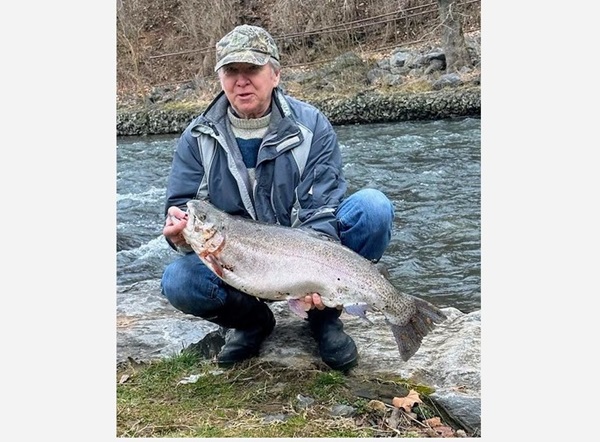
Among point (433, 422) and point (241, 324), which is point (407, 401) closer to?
point (433, 422)

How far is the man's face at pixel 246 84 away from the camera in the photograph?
272cm

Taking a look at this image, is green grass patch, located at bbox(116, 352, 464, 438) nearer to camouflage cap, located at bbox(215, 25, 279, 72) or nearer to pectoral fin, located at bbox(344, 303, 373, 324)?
pectoral fin, located at bbox(344, 303, 373, 324)

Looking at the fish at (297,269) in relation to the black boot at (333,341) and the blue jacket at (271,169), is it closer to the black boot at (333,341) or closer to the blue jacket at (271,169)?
the blue jacket at (271,169)

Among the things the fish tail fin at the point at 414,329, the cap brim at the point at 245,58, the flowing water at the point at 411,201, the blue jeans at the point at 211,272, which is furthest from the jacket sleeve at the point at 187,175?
the flowing water at the point at 411,201

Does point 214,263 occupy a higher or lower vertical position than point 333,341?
higher

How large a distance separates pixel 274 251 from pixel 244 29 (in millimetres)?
874

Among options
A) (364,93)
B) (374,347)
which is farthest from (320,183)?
(364,93)

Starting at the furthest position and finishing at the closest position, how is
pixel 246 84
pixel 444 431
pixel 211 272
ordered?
pixel 211 272, pixel 246 84, pixel 444 431

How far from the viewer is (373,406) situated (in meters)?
2.55

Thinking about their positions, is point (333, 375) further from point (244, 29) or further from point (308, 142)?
point (244, 29)

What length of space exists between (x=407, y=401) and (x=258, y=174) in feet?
3.42

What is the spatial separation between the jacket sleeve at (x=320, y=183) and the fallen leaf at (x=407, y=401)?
0.66m

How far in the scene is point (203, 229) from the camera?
8.67 ft

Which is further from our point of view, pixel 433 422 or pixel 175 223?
pixel 175 223
